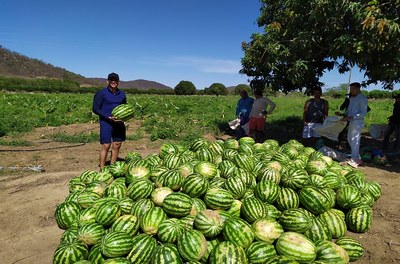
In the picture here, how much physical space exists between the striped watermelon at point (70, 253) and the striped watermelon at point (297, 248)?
6.76ft

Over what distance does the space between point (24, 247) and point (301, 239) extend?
3550 millimetres

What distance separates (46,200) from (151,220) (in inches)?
125

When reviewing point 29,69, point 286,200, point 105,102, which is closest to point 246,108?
point 105,102

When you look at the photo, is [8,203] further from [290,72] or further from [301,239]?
[290,72]

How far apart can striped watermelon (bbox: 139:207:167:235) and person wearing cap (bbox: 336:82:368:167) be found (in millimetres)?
5944

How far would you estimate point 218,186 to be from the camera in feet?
13.4

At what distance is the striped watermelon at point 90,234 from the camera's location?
335 cm

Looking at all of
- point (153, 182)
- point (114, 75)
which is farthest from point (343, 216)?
point (114, 75)

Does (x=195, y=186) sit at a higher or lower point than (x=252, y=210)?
higher

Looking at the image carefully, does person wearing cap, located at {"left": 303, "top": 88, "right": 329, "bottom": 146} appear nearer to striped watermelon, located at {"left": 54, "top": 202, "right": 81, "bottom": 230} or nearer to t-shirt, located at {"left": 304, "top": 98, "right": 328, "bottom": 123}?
t-shirt, located at {"left": 304, "top": 98, "right": 328, "bottom": 123}

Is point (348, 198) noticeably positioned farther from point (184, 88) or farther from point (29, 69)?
point (29, 69)

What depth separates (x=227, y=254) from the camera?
9.47 feet

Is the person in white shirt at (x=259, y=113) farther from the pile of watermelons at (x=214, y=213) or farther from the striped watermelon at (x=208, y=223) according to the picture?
the striped watermelon at (x=208, y=223)

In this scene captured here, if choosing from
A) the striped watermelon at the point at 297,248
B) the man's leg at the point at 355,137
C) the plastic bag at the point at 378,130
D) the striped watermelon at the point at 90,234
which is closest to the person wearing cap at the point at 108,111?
the striped watermelon at the point at 90,234
